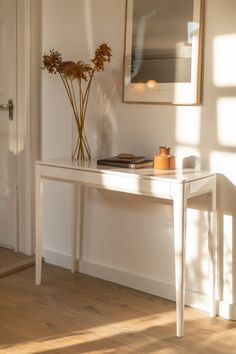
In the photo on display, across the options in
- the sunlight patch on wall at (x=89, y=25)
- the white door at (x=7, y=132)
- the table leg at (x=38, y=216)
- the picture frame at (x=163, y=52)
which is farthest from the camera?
the white door at (x=7, y=132)

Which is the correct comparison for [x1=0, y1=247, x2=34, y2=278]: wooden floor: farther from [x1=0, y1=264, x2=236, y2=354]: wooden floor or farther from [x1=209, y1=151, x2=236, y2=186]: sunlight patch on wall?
[x1=209, y1=151, x2=236, y2=186]: sunlight patch on wall

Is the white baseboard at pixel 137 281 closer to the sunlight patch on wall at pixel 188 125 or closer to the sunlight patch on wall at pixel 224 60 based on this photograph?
the sunlight patch on wall at pixel 188 125

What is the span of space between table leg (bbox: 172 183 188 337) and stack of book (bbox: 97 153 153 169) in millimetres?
358

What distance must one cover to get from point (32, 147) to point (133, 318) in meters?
1.41

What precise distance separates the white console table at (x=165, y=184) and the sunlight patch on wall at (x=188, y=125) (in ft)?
0.68

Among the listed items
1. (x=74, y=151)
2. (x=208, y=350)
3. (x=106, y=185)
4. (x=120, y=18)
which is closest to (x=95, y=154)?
(x=74, y=151)

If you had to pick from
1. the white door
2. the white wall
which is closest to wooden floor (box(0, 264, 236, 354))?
the white wall

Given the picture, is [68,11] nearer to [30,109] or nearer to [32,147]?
[30,109]

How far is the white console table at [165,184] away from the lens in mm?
2391

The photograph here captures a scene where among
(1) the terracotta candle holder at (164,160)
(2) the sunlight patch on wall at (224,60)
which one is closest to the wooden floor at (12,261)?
(1) the terracotta candle holder at (164,160)

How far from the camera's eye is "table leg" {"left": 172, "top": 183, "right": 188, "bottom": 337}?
7.75 feet

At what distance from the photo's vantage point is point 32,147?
3492 millimetres

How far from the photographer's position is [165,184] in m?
2.41

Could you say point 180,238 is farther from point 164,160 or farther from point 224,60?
point 224,60
